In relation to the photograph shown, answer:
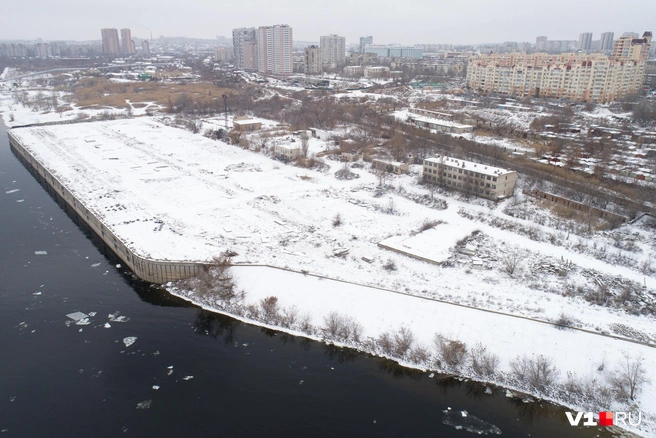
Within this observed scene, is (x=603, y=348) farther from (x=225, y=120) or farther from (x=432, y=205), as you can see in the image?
(x=225, y=120)

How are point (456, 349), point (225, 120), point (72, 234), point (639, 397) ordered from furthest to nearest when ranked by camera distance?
point (225, 120) < point (72, 234) < point (456, 349) < point (639, 397)

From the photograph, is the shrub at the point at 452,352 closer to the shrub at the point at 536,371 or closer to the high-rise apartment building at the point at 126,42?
the shrub at the point at 536,371

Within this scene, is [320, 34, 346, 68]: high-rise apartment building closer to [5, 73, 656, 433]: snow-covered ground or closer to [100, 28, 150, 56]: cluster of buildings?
[100, 28, 150, 56]: cluster of buildings

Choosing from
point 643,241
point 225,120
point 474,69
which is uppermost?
point 474,69

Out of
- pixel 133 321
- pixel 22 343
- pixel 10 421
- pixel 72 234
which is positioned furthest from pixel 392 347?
pixel 72 234

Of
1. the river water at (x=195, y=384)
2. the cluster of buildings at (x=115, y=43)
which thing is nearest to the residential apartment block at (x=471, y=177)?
the river water at (x=195, y=384)

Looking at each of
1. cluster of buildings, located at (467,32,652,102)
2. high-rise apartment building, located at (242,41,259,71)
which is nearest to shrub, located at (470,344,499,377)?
cluster of buildings, located at (467,32,652,102)
